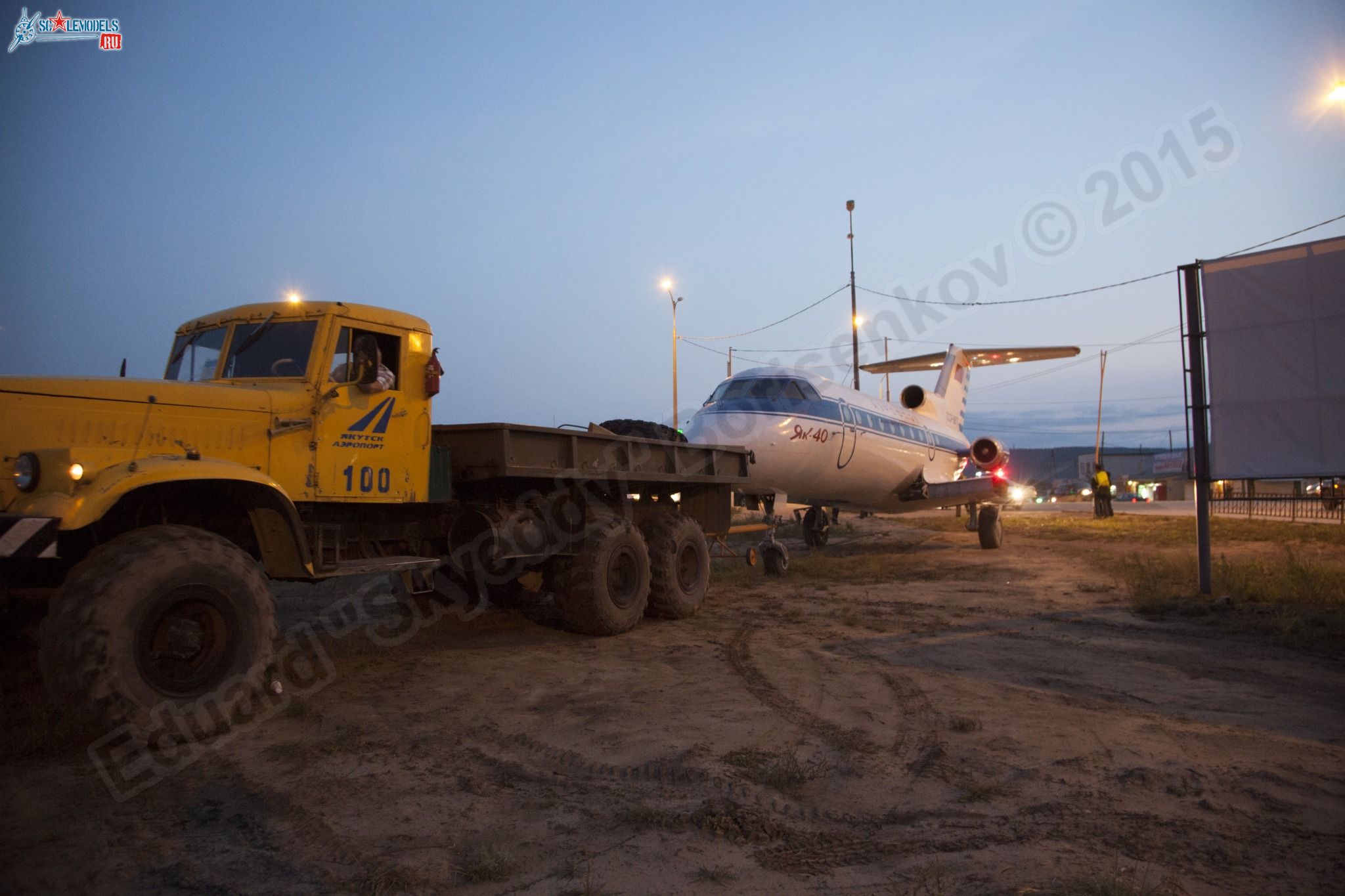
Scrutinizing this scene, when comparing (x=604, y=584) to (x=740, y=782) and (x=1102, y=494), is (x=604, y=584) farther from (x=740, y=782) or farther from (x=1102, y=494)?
(x=1102, y=494)

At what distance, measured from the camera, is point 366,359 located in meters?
5.73

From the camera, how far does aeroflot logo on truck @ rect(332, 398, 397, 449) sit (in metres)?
5.85

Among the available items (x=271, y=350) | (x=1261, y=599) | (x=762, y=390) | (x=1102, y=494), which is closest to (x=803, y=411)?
(x=762, y=390)

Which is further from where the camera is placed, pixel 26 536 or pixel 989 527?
pixel 989 527

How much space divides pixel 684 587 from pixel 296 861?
20.5 feet

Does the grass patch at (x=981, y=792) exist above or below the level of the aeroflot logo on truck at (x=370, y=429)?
below

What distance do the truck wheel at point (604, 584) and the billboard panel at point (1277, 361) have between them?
23.3ft

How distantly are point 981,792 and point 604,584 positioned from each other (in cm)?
442

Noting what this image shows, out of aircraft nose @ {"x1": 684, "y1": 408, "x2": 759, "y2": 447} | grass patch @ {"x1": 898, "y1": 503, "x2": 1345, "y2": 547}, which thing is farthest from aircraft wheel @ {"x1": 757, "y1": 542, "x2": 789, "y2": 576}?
grass patch @ {"x1": 898, "y1": 503, "x2": 1345, "y2": 547}

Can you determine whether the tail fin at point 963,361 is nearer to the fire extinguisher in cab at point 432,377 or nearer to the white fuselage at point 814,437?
the white fuselage at point 814,437

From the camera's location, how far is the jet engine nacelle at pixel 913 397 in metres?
18.4

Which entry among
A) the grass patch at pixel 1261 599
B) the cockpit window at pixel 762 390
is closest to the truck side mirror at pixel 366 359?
the cockpit window at pixel 762 390

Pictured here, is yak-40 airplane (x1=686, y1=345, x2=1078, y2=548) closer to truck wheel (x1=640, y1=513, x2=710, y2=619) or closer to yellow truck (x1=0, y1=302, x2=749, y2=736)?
truck wheel (x1=640, y1=513, x2=710, y2=619)

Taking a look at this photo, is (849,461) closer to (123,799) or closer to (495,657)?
(495,657)
